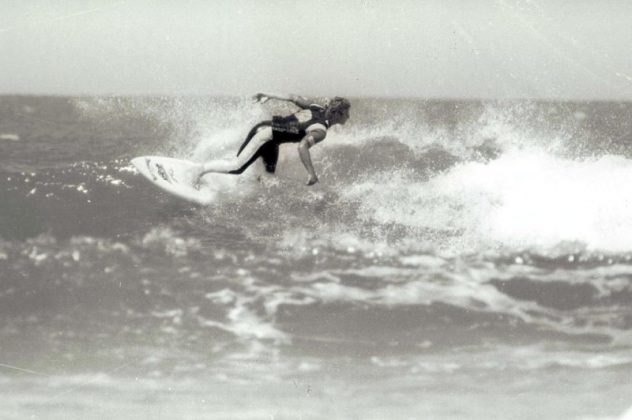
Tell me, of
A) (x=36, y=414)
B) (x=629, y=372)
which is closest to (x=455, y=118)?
(x=629, y=372)

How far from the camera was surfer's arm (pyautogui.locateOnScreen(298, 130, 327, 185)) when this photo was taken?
1938 millimetres

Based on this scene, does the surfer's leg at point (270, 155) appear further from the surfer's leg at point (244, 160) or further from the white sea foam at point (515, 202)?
the white sea foam at point (515, 202)

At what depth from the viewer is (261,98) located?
1986 millimetres

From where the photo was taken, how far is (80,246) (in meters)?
1.96

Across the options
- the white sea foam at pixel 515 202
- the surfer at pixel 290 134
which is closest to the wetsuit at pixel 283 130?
the surfer at pixel 290 134

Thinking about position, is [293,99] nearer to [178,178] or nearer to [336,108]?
[336,108]

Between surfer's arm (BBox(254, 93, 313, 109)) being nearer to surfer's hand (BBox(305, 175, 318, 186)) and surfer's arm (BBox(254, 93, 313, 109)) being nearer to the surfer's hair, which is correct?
the surfer's hair

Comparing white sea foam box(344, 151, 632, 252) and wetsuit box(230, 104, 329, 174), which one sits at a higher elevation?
wetsuit box(230, 104, 329, 174)

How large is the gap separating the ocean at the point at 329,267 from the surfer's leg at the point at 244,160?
0.10ft

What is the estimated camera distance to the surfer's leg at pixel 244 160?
1.96 metres

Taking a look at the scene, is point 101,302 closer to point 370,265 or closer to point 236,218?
point 236,218

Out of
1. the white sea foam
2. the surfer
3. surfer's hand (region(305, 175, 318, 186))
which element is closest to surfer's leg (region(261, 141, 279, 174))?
the surfer

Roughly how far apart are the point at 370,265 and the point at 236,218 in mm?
416

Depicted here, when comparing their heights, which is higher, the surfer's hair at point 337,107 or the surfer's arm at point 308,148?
the surfer's hair at point 337,107
